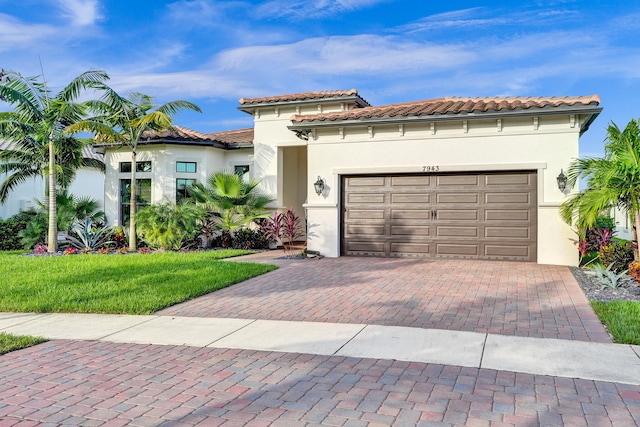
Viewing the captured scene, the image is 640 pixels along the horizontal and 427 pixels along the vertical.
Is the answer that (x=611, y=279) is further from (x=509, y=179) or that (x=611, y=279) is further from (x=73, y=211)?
(x=73, y=211)

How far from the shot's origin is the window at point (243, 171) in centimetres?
1900

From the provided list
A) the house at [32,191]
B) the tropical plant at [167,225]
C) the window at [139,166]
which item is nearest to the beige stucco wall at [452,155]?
the tropical plant at [167,225]

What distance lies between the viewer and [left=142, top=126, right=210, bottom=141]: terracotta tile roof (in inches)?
722

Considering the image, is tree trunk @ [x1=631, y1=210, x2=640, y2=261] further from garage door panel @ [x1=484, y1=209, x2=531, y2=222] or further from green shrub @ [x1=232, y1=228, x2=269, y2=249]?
green shrub @ [x1=232, y1=228, x2=269, y2=249]

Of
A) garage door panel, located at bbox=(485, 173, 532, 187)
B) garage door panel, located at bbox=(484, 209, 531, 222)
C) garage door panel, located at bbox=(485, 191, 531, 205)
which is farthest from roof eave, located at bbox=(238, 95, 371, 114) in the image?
garage door panel, located at bbox=(484, 209, 531, 222)

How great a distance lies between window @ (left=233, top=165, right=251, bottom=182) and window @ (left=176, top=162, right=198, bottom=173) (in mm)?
1607

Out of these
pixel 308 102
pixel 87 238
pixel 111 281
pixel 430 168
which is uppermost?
pixel 308 102

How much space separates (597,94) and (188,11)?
11277mm

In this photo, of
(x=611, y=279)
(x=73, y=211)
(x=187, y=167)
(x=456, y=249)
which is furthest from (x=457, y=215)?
(x=73, y=211)

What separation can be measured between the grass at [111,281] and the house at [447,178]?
3.68 meters

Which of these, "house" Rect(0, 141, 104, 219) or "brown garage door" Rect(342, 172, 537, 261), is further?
"house" Rect(0, 141, 104, 219)

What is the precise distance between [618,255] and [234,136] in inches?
581

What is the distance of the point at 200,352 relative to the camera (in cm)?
546

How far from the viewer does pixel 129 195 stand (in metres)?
19.0
